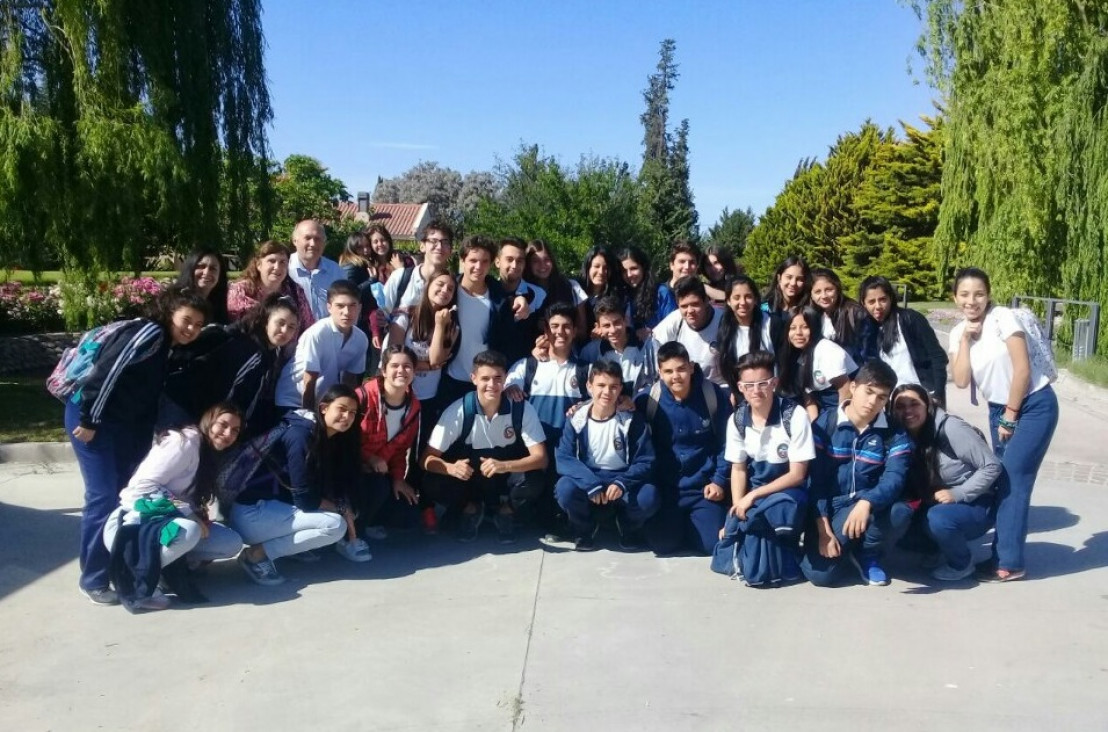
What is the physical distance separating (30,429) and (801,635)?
7210mm

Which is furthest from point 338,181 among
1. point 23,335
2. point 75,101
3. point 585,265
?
point 585,265

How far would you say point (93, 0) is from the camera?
965 cm

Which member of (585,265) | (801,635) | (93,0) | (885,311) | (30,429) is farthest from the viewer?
(93,0)

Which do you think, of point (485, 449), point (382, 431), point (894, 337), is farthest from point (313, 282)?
point (894, 337)

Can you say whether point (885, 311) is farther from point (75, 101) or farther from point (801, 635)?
point (75, 101)

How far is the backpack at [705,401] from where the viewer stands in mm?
5453

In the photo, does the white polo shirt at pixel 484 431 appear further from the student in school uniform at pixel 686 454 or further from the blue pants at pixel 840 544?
the blue pants at pixel 840 544

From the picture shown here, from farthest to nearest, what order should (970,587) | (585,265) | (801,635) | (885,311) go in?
(585,265)
(885,311)
(970,587)
(801,635)

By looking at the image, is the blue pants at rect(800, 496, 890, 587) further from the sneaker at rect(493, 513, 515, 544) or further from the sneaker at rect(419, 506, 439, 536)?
the sneaker at rect(419, 506, 439, 536)

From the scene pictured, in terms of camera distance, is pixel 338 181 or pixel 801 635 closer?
pixel 801 635

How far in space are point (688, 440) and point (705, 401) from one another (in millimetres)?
239

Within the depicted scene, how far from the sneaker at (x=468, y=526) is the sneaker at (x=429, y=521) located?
16 centimetres

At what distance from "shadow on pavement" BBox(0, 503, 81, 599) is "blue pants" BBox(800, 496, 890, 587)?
376 cm

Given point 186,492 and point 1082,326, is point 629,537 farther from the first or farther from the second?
point 1082,326
